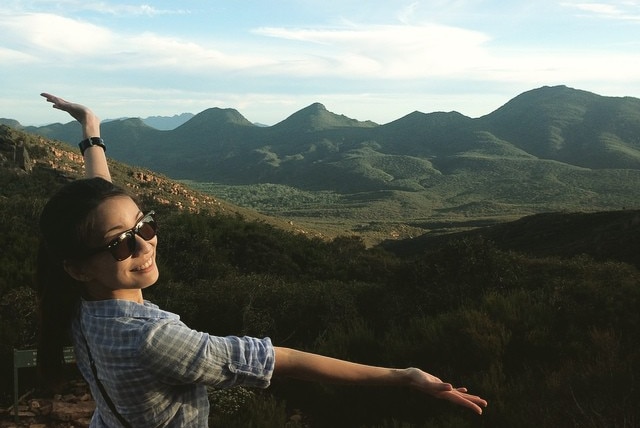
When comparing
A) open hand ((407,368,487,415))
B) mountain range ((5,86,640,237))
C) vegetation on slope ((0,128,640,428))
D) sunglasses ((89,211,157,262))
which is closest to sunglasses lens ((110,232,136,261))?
sunglasses ((89,211,157,262))

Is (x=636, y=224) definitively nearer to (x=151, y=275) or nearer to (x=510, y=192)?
(x=151, y=275)

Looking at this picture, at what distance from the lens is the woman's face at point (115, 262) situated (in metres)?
1.62

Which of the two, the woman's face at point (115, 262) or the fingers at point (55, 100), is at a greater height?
the fingers at point (55, 100)

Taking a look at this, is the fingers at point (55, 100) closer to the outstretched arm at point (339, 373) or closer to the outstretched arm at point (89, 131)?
the outstretched arm at point (89, 131)

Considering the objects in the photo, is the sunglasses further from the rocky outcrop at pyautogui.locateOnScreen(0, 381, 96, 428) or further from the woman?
the rocky outcrop at pyautogui.locateOnScreen(0, 381, 96, 428)

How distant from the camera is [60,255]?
1618 mm

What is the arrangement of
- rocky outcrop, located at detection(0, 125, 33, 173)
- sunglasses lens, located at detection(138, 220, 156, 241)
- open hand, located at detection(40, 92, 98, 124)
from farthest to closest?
rocky outcrop, located at detection(0, 125, 33, 173)
open hand, located at detection(40, 92, 98, 124)
sunglasses lens, located at detection(138, 220, 156, 241)

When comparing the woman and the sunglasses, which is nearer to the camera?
the woman

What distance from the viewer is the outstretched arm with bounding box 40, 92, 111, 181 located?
7.78ft

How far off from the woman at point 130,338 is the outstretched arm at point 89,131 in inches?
26.7

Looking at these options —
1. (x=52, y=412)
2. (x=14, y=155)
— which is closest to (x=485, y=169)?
(x=14, y=155)

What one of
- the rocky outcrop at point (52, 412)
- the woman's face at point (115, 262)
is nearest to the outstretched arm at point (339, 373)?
the woman's face at point (115, 262)

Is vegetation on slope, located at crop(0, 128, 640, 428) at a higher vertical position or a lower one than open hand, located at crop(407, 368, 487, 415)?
lower

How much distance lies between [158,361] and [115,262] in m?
0.38
